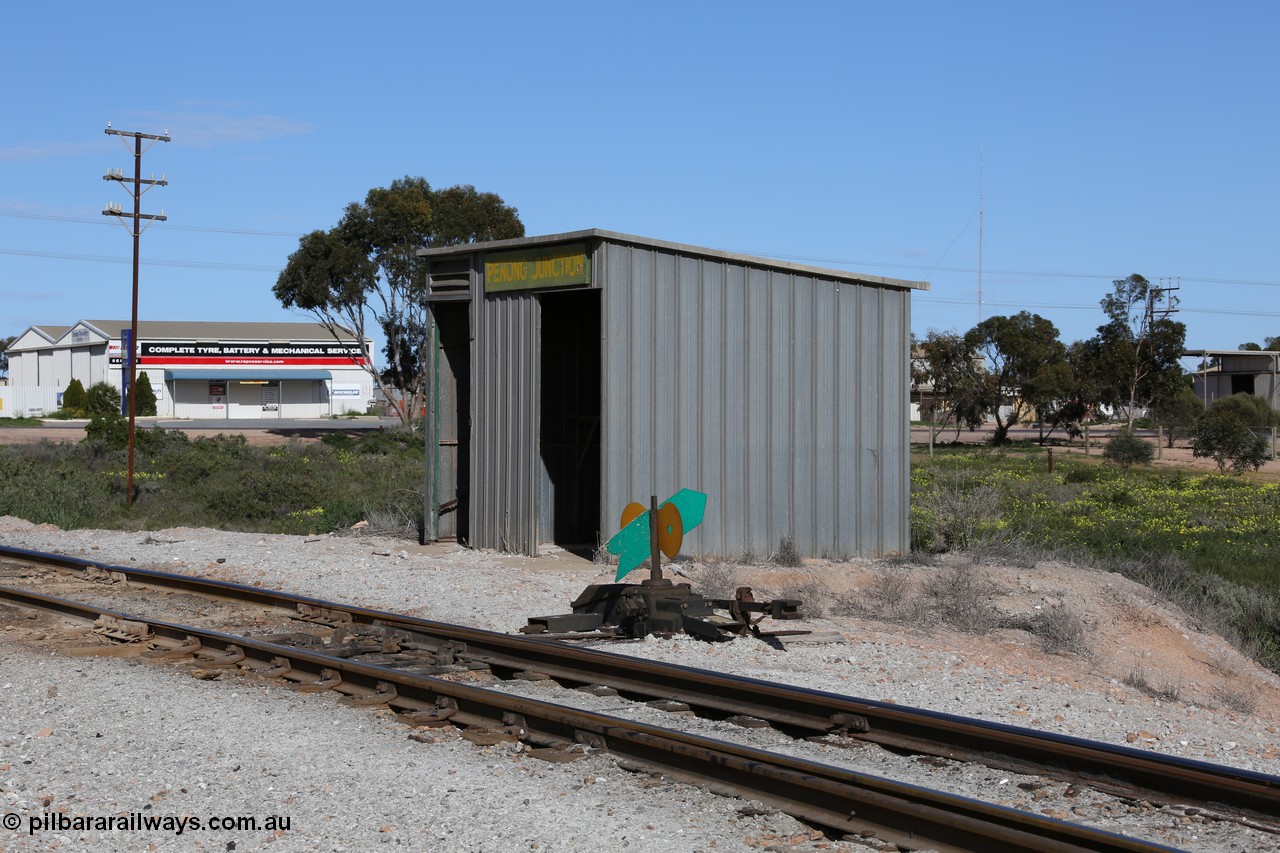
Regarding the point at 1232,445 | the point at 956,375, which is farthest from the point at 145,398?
the point at 1232,445

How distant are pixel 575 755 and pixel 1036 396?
55845mm

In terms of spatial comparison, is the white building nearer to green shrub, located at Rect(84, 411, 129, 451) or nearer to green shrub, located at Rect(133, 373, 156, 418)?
green shrub, located at Rect(133, 373, 156, 418)

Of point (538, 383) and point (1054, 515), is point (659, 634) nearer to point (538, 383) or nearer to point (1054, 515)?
point (538, 383)

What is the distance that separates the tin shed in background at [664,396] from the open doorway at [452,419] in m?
0.03

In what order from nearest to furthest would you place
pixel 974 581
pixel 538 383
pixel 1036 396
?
1. pixel 974 581
2. pixel 538 383
3. pixel 1036 396

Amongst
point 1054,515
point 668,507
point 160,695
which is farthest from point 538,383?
point 1054,515

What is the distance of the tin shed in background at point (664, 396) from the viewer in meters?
16.4

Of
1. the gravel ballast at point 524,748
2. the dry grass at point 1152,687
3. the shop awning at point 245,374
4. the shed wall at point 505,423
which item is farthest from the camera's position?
the shop awning at point 245,374

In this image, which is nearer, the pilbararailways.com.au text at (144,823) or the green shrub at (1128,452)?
the pilbararailways.com.au text at (144,823)

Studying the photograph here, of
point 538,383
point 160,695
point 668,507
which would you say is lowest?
point 160,695

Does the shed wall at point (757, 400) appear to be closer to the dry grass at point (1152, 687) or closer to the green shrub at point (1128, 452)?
the dry grass at point (1152, 687)

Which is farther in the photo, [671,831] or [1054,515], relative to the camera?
[1054,515]

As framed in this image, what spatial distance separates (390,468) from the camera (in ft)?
116

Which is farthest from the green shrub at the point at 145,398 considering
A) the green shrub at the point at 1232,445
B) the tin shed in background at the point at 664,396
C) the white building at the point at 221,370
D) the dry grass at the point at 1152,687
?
the dry grass at the point at 1152,687
